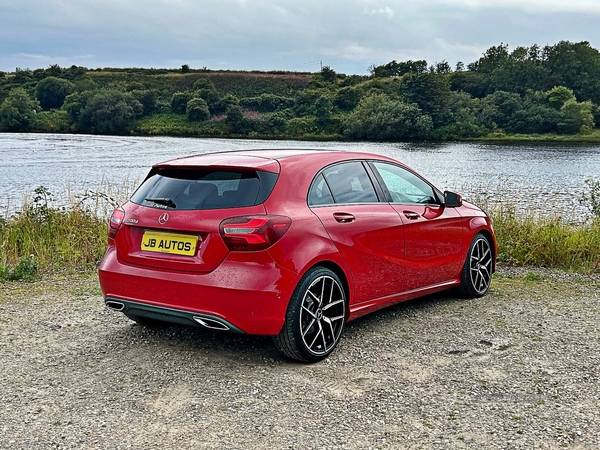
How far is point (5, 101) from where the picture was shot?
85375mm

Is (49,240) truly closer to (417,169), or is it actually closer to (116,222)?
(116,222)

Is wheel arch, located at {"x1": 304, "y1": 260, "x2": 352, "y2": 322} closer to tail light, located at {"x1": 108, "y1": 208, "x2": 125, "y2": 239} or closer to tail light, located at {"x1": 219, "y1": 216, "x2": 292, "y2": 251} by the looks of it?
tail light, located at {"x1": 219, "y1": 216, "x2": 292, "y2": 251}

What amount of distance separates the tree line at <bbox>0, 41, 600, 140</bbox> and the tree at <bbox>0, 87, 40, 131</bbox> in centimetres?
13

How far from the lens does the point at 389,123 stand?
2926 inches

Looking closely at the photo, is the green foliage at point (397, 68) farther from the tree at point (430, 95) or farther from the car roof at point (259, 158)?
the car roof at point (259, 158)

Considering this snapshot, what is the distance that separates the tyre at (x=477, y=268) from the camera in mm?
6602

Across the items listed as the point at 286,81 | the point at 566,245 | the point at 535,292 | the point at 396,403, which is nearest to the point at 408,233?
the point at 396,403

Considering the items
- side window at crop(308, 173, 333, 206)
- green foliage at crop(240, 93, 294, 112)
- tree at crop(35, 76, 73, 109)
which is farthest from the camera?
tree at crop(35, 76, 73, 109)

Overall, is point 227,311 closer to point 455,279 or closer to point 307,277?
point 307,277

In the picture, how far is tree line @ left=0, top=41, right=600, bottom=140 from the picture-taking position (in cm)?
7781

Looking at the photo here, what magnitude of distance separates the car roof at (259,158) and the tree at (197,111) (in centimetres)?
8236

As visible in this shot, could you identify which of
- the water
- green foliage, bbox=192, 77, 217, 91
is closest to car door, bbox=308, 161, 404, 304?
the water

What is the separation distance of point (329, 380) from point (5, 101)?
3613 inches

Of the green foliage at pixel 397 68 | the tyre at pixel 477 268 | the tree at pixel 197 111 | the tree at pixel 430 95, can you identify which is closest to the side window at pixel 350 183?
the tyre at pixel 477 268
